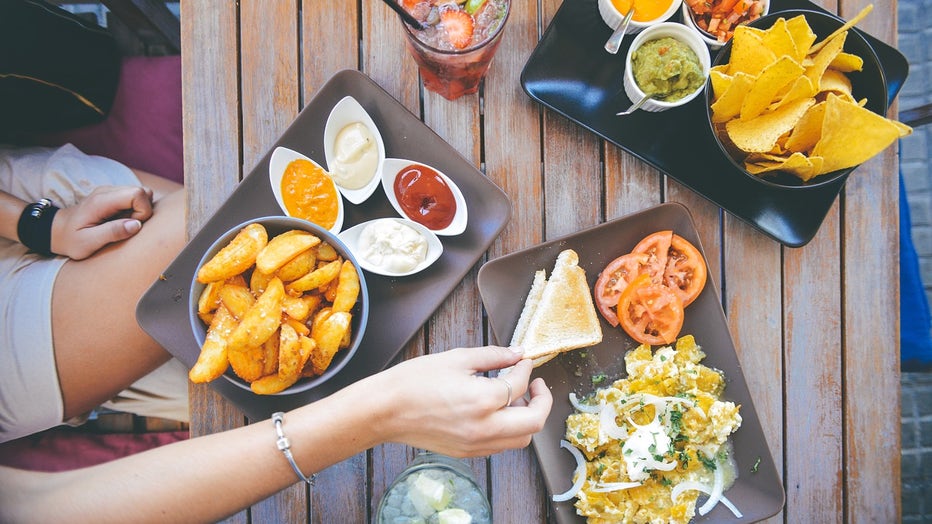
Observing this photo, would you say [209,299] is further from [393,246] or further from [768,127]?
[768,127]

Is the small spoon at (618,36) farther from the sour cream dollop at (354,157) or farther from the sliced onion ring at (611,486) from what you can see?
Result: the sliced onion ring at (611,486)

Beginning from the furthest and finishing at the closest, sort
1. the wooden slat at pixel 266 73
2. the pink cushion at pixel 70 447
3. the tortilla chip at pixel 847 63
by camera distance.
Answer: the pink cushion at pixel 70 447
the wooden slat at pixel 266 73
the tortilla chip at pixel 847 63

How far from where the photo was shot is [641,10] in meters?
1.70

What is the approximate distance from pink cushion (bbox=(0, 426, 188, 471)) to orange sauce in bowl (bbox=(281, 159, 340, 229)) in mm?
996

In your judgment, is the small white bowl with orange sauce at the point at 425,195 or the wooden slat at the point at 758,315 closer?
the small white bowl with orange sauce at the point at 425,195

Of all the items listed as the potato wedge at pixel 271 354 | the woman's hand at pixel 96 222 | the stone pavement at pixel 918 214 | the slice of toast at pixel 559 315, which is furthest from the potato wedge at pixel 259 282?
the stone pavement at pixel 918 214

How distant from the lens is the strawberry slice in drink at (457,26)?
5.04 feet

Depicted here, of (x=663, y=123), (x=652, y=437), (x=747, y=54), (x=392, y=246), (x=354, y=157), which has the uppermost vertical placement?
(x=747, y=54)

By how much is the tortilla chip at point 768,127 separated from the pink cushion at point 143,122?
1902 mm

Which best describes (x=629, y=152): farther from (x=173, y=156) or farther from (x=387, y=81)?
(x=173, y=156)

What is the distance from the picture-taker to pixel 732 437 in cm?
181

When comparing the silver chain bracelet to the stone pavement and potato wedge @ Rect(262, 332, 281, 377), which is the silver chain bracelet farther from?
the stone pavement

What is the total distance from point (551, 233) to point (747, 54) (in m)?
0.74

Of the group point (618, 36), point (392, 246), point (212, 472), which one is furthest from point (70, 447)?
point (618, 36)
